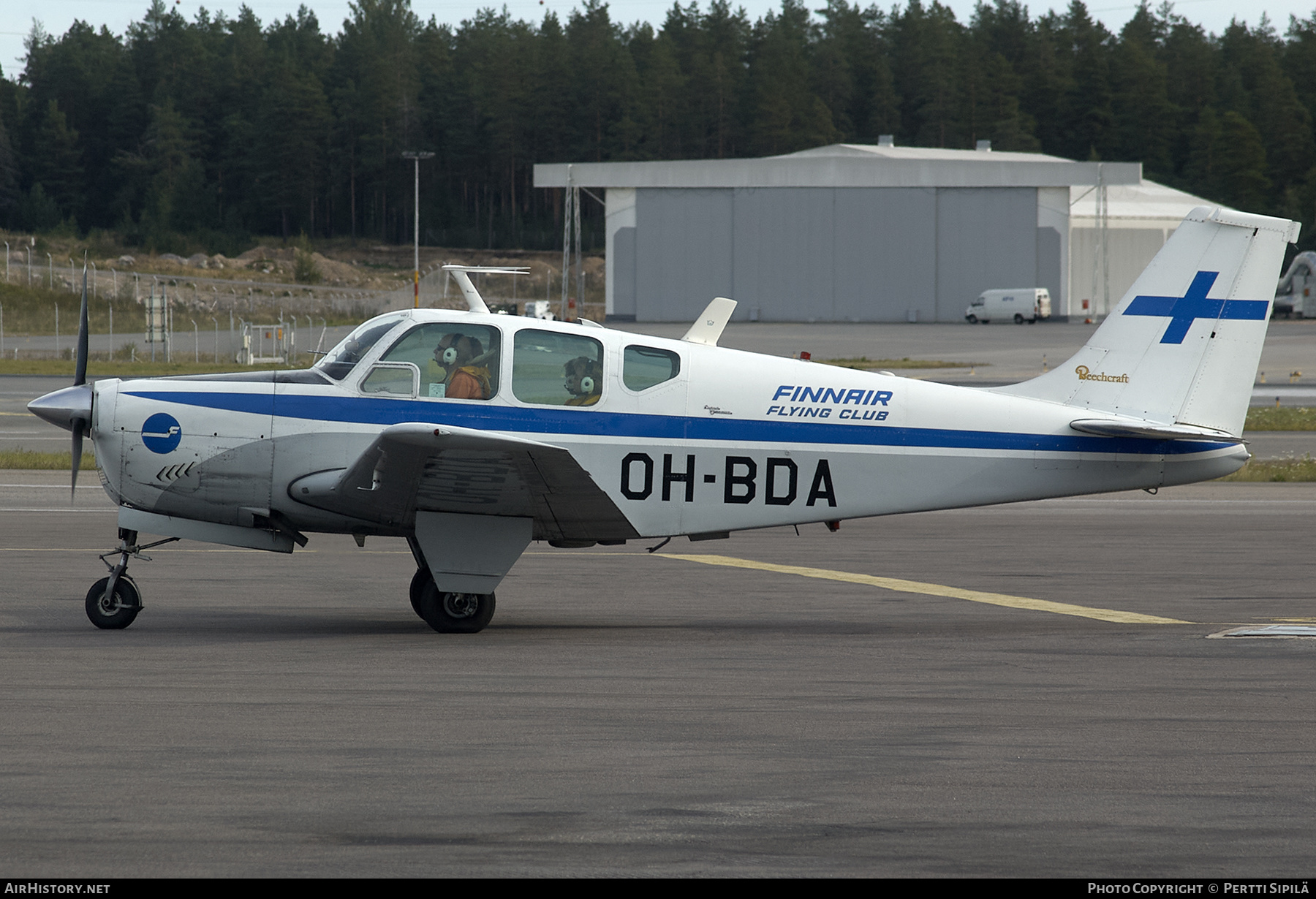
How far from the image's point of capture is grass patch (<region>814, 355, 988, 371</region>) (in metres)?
43.4

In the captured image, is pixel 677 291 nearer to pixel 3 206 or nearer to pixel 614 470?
pixel 614 470

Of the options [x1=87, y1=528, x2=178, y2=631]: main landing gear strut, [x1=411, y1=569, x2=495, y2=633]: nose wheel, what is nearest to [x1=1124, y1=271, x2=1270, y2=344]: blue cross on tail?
[x1=411, y1=569, x2=495, y2=633]: nose wheel

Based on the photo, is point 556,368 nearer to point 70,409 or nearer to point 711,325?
point 711,325

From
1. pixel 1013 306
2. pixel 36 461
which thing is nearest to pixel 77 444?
pixel 36 461

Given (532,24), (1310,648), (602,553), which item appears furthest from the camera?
(532,24)

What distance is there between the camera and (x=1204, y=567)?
13422mm

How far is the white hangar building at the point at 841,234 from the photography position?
7312cm

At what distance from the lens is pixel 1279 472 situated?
21453 millimetres

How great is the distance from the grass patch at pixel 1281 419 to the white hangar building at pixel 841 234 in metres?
42.4

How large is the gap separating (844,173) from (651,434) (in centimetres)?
6664

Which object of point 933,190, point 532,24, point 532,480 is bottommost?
point 532,480

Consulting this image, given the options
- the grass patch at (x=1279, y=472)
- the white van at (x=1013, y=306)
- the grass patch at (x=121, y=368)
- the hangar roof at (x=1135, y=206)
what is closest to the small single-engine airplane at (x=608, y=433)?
the grass patch at (x=1279, y=472)
